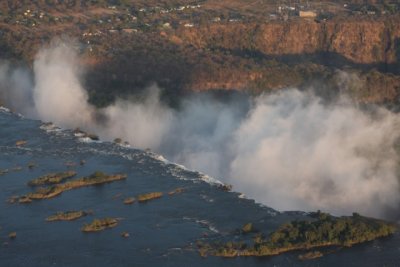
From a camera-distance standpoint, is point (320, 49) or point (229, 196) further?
point (320, 49)

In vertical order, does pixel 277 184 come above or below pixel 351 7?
below

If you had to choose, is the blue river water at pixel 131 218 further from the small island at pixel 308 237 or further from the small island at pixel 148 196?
the small island at pixel 148 196

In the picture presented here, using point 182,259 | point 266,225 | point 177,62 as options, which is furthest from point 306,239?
point 177,62

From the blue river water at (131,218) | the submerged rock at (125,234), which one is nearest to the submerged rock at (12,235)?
the blue river water at (131,218)

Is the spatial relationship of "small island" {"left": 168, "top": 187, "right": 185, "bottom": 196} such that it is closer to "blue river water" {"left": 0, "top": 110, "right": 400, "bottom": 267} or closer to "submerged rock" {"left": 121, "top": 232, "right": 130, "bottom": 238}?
"blue river water" {"left": 0, "top": 110, "right": 400, "bottom": 267}

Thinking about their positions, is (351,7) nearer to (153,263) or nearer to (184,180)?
(184,180)
